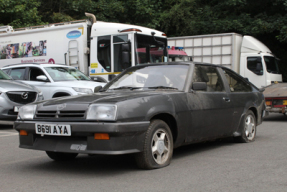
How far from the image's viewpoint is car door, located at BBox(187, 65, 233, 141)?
587 centimetres

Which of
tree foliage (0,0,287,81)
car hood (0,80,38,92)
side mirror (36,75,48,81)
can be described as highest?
tree foliage (0,0,287,81)

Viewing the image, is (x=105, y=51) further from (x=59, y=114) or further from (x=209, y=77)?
(x=59, y=114)

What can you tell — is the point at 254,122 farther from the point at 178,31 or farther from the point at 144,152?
the point at 178,31

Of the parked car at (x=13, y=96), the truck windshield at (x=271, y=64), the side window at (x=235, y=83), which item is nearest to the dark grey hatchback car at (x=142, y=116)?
the side window at (x=235, y=83)

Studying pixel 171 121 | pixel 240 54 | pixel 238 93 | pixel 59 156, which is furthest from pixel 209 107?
pixel 240 54

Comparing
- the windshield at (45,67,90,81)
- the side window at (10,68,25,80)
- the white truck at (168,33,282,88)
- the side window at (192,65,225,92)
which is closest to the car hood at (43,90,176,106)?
the side window at (192,65,225,92)

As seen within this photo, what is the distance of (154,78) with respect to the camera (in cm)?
607

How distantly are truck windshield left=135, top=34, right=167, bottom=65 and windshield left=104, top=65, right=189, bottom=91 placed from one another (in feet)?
23.1

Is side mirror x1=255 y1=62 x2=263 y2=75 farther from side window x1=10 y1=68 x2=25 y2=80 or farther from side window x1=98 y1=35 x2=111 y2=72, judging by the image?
side window x1=10 y1=68 x2=25 y2=80

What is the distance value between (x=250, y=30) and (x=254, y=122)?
16672 millimetres

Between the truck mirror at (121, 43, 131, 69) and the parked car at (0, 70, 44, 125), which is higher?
the truck mirror at (121, 43, 131, 69)

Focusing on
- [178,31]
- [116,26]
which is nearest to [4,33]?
[116,26]

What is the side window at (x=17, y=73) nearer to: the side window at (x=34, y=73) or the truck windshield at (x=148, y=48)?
the side window at (x=34, y=73)

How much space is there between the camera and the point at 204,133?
6051 mm
